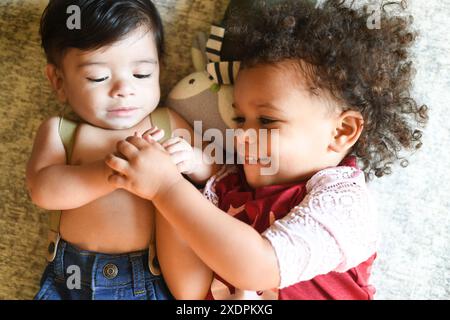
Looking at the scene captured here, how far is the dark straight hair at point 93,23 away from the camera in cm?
112

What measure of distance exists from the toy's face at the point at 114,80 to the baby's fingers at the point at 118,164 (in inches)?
6.4

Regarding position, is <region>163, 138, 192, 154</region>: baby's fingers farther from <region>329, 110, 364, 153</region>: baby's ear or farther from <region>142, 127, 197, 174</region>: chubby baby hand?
<region>329, 110, 364, 153</region>: baby's ear

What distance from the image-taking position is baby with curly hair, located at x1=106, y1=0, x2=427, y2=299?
1.01 meters

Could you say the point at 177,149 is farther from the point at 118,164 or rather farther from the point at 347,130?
the point at 347,130

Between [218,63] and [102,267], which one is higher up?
[218,63]

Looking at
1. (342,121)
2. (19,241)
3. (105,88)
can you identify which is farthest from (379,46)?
(19,241)

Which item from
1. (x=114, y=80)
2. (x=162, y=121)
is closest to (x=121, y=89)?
(x=114, y=80)

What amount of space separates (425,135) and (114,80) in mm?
757

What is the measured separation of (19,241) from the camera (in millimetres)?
1365

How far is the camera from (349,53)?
1.09 m

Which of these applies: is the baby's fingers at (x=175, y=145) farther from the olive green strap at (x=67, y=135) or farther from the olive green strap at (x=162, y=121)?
the olive green strap at (x=67, y=135)

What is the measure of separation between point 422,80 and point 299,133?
402 mm

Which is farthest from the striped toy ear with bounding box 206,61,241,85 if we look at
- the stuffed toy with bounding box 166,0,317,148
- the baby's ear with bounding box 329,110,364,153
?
the baby's ear with bounding box 329,110,364,153

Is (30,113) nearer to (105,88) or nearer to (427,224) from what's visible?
(105,88)
